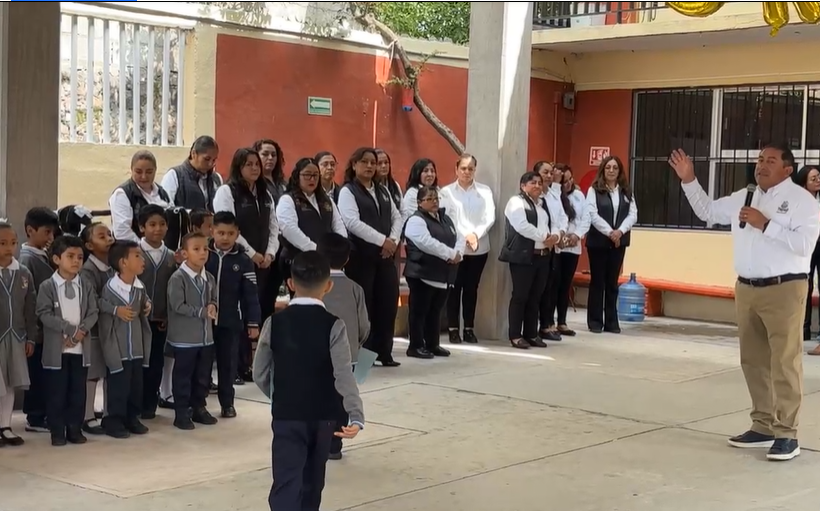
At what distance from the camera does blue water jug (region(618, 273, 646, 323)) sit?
1336 centimetres

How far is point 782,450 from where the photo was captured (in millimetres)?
6508

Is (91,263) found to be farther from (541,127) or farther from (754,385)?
(541,127)

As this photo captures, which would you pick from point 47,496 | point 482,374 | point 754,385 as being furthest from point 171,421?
point 754,385

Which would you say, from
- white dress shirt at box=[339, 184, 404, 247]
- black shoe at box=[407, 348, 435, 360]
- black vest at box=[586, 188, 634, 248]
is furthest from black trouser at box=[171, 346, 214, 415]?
black vest at box=[586, 188, 634, 248]

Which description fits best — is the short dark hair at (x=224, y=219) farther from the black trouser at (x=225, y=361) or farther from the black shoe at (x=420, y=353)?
the black shoe at (x=420, y=353)

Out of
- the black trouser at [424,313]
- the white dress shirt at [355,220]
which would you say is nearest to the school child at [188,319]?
the white dress shirt at [355,220]

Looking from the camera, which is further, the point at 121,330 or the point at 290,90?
the point at 290,90

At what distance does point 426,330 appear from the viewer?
33.3ft

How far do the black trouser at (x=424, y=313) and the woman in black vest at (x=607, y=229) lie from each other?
2.44 metres

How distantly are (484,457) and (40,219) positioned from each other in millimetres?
3074

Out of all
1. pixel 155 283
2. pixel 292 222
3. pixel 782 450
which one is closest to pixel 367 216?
pixel 292 222

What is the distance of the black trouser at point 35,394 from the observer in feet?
22.3

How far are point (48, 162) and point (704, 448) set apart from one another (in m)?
4.74

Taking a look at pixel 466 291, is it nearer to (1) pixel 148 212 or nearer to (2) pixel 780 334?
(1) pixel 148 212
